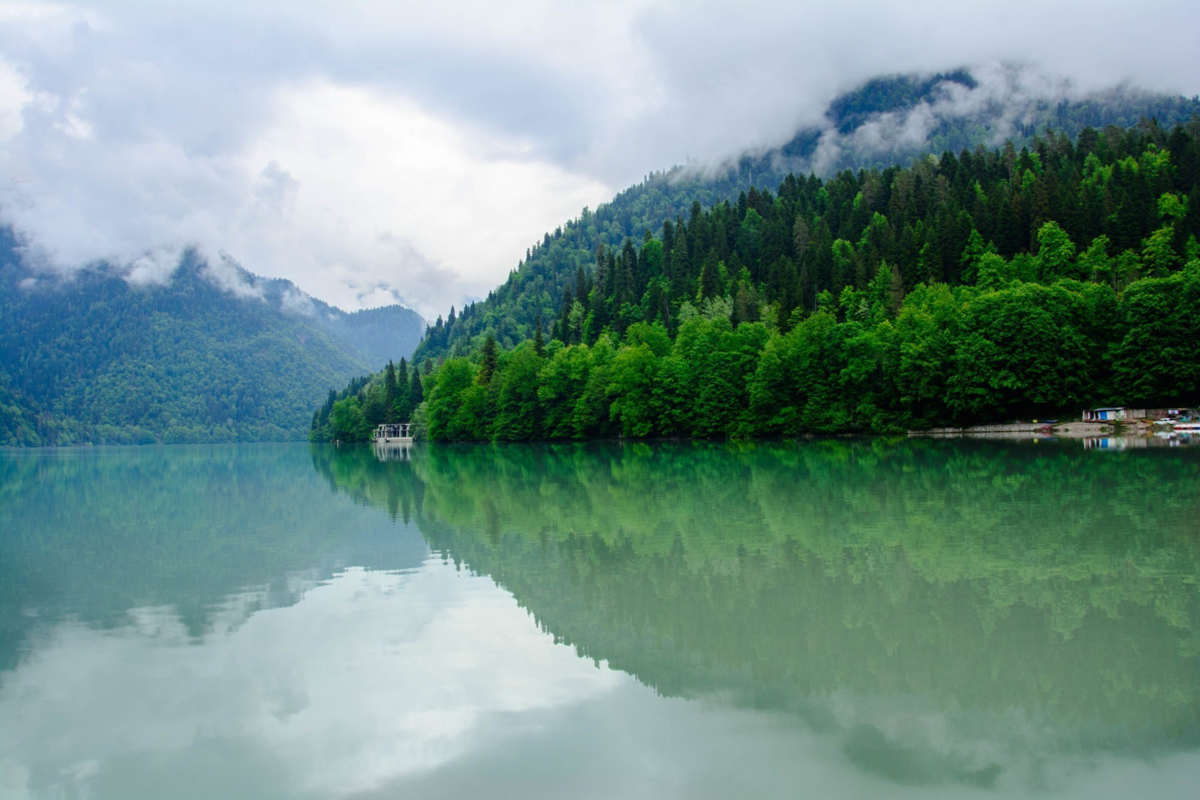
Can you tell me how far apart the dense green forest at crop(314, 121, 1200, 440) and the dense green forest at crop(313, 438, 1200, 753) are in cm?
4237

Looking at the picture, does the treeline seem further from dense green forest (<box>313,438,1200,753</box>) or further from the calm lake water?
the calm lake water

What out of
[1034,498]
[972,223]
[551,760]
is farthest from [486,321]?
[551,760]

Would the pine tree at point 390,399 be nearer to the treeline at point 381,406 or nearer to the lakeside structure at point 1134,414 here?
the treeline at point 381,406

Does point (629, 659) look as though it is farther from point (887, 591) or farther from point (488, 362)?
point (488, 362)

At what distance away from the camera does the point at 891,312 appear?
85.3 metres

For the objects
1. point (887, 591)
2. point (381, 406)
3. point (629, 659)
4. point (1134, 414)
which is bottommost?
point (629, 659)

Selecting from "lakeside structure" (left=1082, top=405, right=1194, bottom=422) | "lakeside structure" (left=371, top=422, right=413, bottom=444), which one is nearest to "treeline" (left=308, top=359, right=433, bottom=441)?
"lakeside structure" (left=371, top=422, right=413, bottom=444)

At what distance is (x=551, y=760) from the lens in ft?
22.0

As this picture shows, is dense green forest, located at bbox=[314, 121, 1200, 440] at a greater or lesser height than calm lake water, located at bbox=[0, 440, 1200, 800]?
greater

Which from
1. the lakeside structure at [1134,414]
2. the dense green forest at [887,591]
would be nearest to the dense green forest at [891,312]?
the lakeside structure at [1134,414]

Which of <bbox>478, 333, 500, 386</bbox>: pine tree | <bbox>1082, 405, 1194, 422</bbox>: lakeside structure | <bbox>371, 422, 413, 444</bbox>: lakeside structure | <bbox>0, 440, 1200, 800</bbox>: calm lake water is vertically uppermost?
<bbox>478, 333, 500, 386</bbox>: pine tree

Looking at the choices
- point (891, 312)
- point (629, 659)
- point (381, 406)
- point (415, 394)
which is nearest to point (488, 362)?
point (415, 394)

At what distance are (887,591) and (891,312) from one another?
262 ft

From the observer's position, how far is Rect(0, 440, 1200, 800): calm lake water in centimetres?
645
